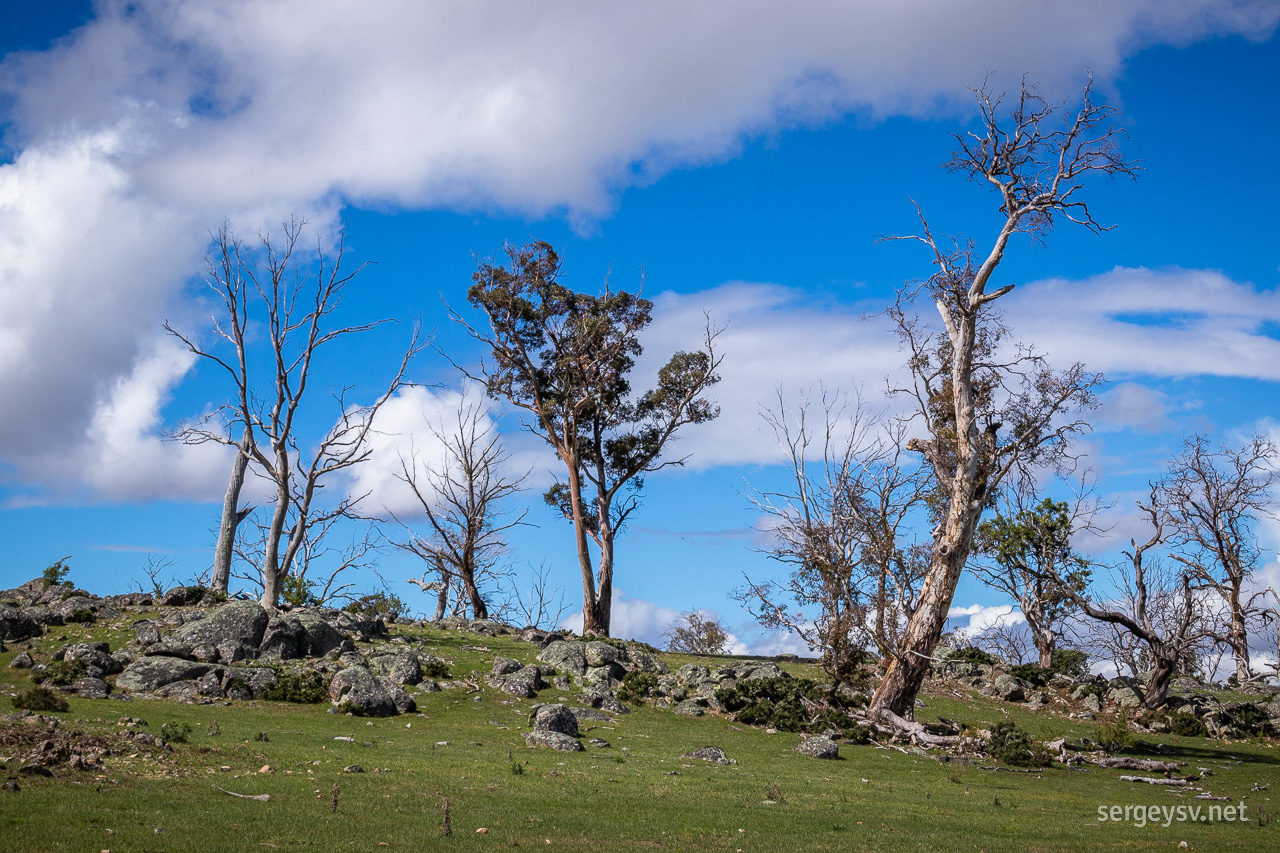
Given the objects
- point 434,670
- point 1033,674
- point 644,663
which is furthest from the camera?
point 1033,674

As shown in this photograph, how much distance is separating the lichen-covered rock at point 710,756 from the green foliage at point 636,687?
6800 millimetres

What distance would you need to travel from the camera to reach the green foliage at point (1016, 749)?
2052 cm

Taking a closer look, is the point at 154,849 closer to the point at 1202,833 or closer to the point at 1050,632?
the point at 1202,833

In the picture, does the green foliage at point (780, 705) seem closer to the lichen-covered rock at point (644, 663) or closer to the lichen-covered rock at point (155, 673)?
the lichen-covered rock at point (644, 663)

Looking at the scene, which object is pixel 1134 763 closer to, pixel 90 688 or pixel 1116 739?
pixel 1116 739

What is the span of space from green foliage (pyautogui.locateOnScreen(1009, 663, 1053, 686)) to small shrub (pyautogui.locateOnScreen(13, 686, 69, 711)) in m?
30.9

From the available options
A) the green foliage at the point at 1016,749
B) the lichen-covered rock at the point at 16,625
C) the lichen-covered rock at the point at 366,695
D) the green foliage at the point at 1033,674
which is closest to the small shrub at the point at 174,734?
the lichen-covered rock at the point at 366,695

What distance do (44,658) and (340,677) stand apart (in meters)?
8.46

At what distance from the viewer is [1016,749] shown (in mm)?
20609

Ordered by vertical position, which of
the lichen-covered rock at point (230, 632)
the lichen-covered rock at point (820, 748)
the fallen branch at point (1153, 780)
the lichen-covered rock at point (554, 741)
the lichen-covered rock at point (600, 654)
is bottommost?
the fallen branch at point (1153, 780)

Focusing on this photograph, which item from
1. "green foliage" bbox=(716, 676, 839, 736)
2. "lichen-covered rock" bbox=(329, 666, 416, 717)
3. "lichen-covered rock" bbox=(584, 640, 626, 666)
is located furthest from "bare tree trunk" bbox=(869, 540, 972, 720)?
"lichen-covered rock" bbox=(329, 666, 416, 717)

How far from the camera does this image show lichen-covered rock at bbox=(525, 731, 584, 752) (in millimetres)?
18484

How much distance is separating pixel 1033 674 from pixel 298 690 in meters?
27.3

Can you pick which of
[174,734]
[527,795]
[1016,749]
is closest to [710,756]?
[527,795]
